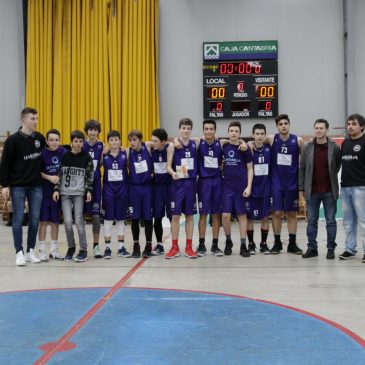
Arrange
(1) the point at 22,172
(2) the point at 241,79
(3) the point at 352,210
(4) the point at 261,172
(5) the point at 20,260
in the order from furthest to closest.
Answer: (2) the point at 241,79, (4) the point at 261,172, (3) the point at 352,210, (5) the point at 20,260, (1) the point at 22,172

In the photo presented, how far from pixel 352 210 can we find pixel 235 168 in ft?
5.04

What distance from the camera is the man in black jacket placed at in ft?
19.4

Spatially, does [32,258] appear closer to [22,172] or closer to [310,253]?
[22,172]

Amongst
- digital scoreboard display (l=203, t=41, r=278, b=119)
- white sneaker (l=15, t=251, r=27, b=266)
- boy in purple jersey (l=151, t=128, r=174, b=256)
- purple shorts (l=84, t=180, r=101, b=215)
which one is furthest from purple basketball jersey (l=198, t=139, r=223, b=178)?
digital scoreboard display (l=203, t=41, r=278, b=119)

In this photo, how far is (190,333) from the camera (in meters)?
3.41

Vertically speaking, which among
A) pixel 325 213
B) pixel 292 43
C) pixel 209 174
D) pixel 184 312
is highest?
pixel 292 43

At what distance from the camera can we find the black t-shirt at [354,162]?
Result: 6082 millimetres

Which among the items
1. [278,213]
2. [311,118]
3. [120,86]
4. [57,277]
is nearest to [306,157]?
[278,213]

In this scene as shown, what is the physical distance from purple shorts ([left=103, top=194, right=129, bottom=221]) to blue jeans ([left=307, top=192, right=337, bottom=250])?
7.68 ft

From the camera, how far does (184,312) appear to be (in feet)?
12.9

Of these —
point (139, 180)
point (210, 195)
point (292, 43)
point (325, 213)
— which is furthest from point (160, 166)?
point (292, 43)

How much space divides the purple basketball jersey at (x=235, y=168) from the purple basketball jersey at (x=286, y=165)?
40 cm

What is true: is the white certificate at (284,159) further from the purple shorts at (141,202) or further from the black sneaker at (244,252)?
the purple shorts at (141,202)

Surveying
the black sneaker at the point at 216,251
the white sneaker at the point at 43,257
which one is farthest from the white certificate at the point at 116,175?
the black sneaker at the point at 216,251
